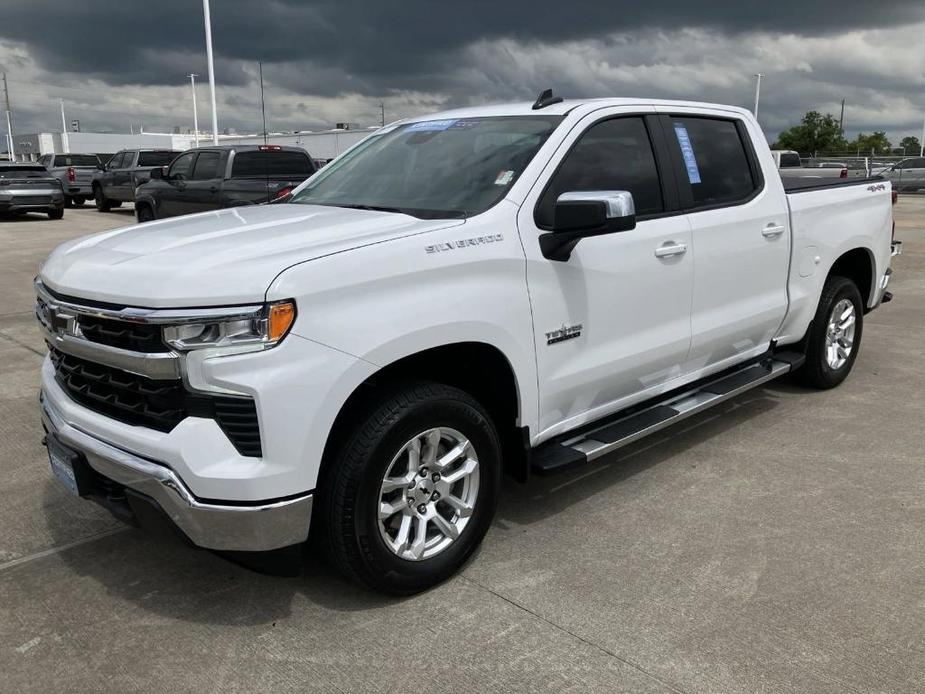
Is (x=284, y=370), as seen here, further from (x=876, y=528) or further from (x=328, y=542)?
(x=876, y=528)

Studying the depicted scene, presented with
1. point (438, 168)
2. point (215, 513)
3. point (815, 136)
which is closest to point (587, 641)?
point (215, 513)

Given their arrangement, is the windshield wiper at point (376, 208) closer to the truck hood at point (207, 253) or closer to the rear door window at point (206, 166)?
the truck hood at point (207, 253)

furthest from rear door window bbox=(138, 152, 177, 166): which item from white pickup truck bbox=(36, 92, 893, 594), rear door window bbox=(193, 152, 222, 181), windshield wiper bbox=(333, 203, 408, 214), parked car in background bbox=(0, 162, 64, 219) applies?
windshield wiper bbox=(333, 203, 408, 214)

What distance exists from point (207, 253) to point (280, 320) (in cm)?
43

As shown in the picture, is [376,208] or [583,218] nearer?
[583,218]

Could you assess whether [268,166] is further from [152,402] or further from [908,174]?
[908,174]

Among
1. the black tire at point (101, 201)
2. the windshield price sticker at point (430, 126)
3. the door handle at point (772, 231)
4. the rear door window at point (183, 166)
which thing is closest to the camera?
the windshield price sticker at point (430, 126)

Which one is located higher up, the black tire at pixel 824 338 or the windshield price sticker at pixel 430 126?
the windshield price sticker at pixel 430 126

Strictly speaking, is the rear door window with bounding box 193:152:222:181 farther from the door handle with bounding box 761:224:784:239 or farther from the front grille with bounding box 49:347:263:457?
the front grille with bounding box 49:347:263:457

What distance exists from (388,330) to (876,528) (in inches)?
97.3

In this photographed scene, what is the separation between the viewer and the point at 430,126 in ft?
14.1

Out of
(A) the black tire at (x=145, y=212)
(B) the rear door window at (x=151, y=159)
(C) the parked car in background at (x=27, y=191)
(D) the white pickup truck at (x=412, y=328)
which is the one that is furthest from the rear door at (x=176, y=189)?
(D) the white pickup truck at (x=412, y=328)

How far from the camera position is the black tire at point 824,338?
17.9ft

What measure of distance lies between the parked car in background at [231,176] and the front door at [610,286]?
9.53 m
